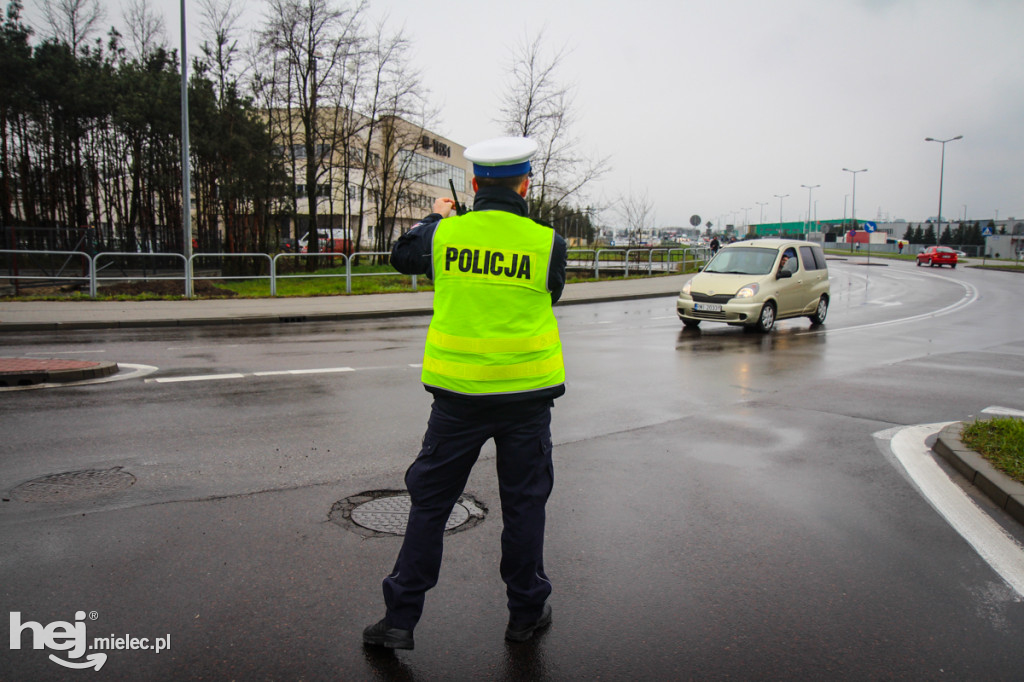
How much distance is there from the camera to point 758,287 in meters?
14.1

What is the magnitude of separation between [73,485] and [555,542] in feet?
10.2

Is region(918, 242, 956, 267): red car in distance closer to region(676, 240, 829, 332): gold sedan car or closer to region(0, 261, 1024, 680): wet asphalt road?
region(676, 240, 829, 332): gold sedan car

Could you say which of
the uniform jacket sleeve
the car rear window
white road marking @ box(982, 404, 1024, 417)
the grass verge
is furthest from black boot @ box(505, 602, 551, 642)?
the car rear window

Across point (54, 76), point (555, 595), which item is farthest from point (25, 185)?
point (555, 595)

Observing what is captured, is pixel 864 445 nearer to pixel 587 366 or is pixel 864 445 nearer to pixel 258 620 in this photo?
pixel 587 366

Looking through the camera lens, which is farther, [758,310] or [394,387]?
[758,310]

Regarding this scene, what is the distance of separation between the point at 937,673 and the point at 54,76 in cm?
3488

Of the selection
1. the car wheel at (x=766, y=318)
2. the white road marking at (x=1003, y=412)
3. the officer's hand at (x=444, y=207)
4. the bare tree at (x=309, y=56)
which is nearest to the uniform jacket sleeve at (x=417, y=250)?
the officer's hand at (x=444, y=207)

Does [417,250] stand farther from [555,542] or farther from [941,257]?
[941,257]

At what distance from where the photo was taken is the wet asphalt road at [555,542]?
2.89 m

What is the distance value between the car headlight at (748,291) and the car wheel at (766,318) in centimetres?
35

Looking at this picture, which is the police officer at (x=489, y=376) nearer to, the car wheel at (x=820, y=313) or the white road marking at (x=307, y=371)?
the white road marking at (x=307, y=371)

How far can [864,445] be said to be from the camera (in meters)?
6.15

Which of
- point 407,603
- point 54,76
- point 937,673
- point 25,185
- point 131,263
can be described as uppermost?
point 54,76
